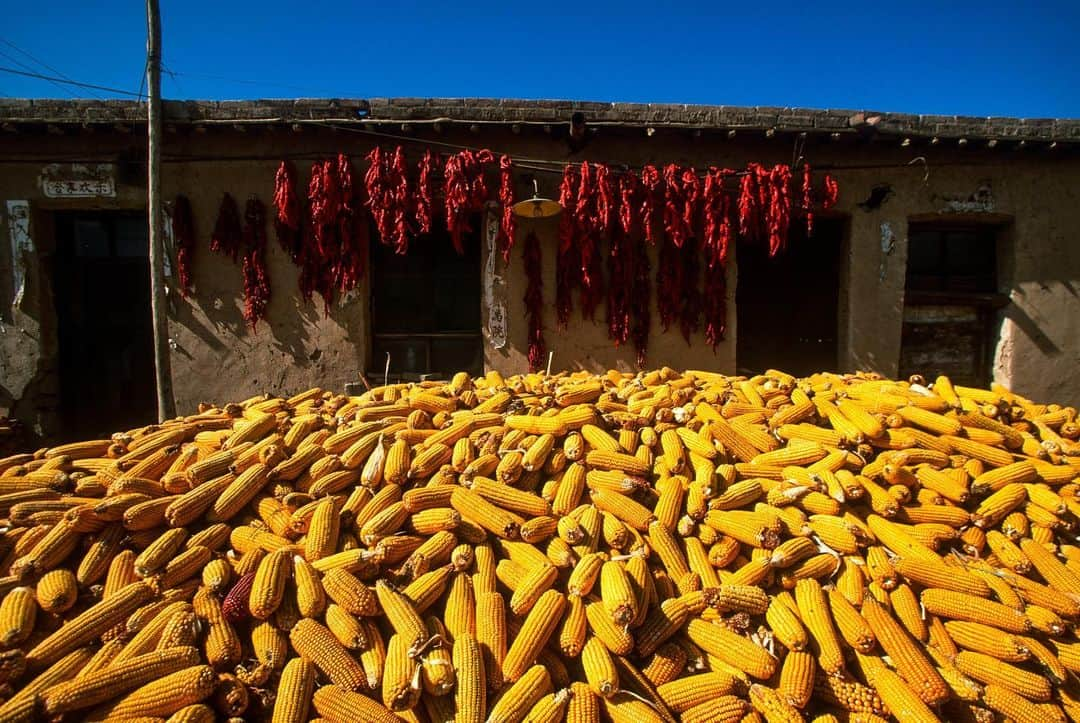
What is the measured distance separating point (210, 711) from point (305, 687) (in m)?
0.34

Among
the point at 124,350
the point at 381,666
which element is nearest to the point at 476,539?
the point at 381,666

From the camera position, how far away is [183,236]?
6910 millimetres

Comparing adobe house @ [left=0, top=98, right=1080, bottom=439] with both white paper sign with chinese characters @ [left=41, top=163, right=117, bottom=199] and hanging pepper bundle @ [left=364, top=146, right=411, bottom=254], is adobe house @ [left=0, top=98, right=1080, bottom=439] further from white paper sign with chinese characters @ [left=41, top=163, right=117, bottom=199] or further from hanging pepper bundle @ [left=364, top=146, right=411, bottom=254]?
hanging pepper bundle @ [left=364, top=146, right=411, bottom=254]

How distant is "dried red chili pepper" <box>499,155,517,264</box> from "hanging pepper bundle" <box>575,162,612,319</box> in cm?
93

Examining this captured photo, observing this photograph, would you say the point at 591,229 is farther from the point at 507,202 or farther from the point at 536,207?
the point at 507,202

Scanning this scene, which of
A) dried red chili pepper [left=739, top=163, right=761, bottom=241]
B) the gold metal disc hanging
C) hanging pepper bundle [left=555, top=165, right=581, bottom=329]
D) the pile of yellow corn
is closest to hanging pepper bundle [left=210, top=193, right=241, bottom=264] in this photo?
the gold metal disc hanging

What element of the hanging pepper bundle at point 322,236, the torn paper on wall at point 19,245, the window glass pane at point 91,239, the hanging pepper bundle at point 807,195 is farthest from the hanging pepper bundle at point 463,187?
the torn paper on wall at point 19,245

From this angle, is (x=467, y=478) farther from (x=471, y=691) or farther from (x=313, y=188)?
(x=313, y=188)

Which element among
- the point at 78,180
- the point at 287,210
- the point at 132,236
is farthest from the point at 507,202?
the point at 78,180

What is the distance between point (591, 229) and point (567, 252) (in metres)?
0.47

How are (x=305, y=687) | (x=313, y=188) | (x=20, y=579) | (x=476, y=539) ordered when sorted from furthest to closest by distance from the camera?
(x=313, y=188) < (x=476, y=539) < (x=20, y=579) < (x=305, y=687)

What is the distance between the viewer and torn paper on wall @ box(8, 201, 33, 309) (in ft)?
22.7

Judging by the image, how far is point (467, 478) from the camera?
118 inches

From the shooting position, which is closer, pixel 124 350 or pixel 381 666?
pixel 381 666
